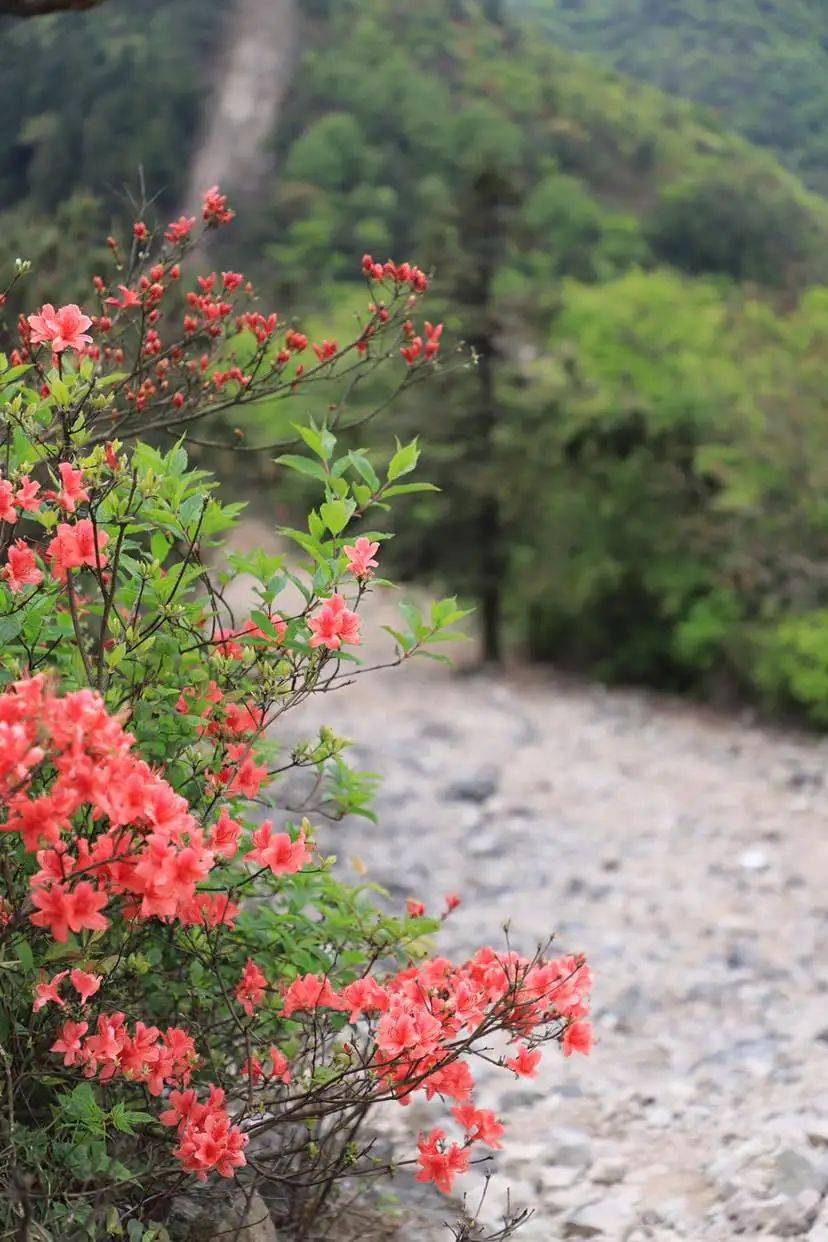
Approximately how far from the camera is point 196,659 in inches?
94.7

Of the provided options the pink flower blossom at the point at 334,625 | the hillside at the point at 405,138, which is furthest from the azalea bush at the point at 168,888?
the hillside at the point at 405,138

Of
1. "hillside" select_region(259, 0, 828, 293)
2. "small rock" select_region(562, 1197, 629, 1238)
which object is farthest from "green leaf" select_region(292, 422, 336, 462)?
"hillside" select_region(259, 0, 828, 293)

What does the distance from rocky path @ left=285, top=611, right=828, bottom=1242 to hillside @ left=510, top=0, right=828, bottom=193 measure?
72.3 ft

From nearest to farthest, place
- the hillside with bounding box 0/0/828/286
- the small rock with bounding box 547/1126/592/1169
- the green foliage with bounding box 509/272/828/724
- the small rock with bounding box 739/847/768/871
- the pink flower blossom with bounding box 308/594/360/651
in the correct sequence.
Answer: the pink flower blossom with bounding box 308/594/360/651
the small rock with bounding box 547/1126/592/1169
the small rock with bounding box 739/847/768/871
the green foliage with bounding box 509/272/828/724
the hillside with bounding box 0/0/828/286

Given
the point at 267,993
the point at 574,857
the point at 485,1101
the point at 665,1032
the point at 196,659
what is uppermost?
the point at 196,659

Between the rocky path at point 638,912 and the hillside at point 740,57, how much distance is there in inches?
868

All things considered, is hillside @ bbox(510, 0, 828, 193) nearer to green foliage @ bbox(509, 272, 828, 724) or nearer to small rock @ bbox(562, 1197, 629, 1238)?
green foliage @ bbox(509, 272, 828, 724)

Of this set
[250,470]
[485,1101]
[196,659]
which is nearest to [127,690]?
[196,659]

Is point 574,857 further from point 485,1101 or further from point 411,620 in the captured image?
point 411,620

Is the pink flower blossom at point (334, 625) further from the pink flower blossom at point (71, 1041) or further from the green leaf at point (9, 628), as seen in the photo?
the pink flower blossom at point (71, 1041)

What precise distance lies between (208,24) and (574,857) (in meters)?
36.2

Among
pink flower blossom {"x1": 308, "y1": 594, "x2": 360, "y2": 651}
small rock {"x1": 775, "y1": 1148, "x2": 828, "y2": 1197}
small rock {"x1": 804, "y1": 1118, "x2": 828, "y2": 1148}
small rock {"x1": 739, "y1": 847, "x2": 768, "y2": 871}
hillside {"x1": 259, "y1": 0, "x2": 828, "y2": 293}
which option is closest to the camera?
pink flower blossom {"x1": 308, "y1": 594, "x2": 360, "y2": 651}

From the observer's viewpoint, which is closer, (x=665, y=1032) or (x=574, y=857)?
(x=665, y=1032)

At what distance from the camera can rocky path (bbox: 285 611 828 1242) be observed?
377cm
